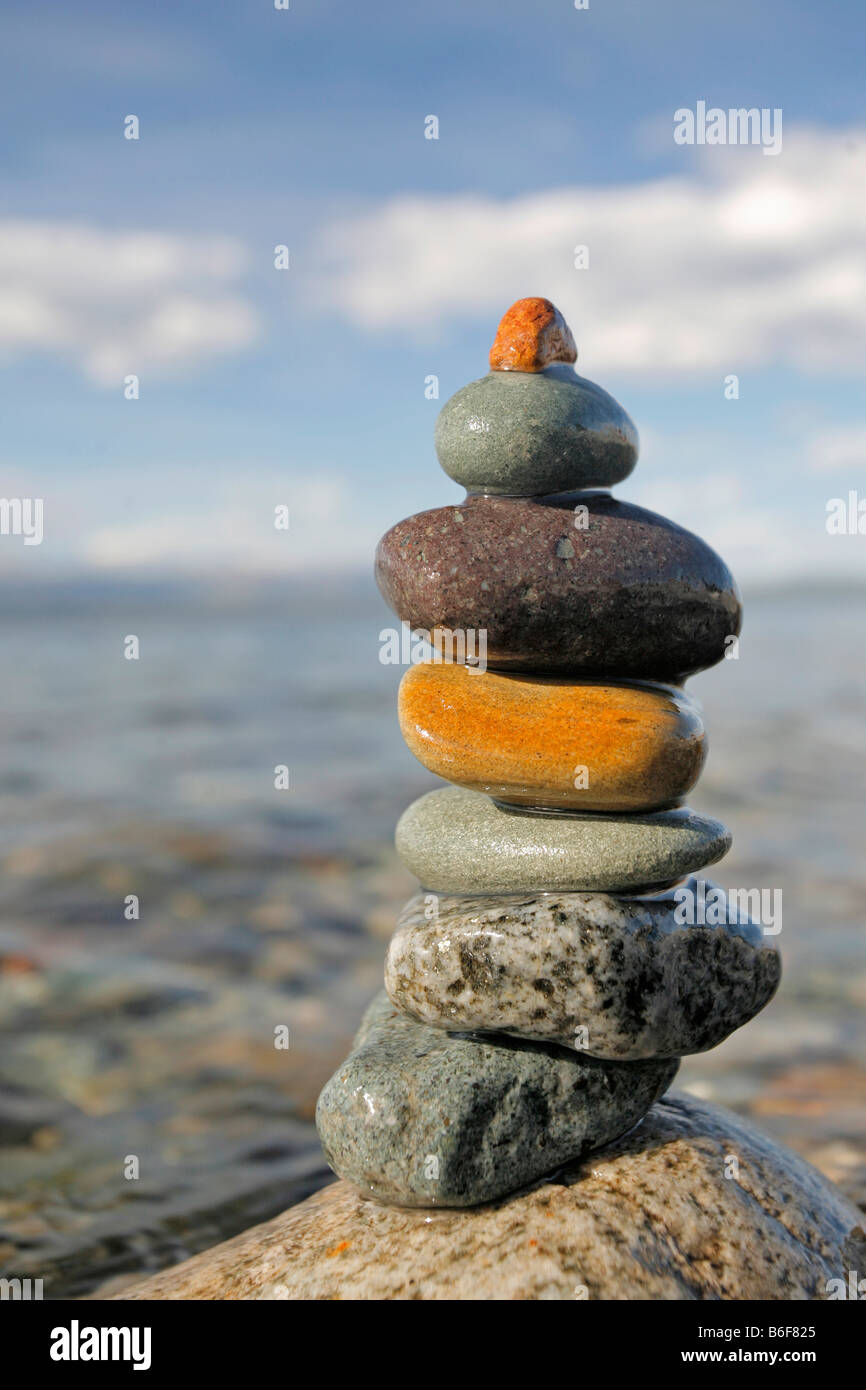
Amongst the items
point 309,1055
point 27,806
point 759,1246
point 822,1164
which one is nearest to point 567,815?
point 759,1246

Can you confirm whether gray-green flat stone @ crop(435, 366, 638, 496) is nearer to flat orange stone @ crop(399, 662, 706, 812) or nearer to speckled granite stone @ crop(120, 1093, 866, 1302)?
flat orange stone @ crop(399, 662, 706, 812)

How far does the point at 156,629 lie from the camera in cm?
5353

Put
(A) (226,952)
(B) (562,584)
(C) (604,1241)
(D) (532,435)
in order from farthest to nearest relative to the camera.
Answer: (A) (226,952)
(D) (532,435)
(B) (562,584)
(C) (604,1241)

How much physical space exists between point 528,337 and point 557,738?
72.2 inches

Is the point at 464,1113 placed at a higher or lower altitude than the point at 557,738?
lower

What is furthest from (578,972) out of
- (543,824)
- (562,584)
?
(562,584)

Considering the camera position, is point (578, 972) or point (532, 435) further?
point (532, 435)

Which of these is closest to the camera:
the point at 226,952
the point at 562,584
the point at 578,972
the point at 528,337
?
the point at 578,972

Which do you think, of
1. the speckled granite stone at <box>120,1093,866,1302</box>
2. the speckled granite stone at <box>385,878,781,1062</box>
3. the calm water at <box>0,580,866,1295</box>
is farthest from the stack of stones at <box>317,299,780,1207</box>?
the calm water at <box>0,580,866,1295</box>

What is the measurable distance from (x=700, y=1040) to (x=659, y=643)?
5.74 feet

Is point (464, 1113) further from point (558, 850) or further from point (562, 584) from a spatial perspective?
point (562, 584)

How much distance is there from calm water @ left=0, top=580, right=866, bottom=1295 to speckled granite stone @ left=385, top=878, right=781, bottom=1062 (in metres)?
2.50

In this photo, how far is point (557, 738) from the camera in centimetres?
485
